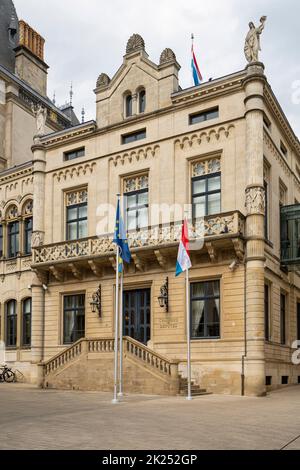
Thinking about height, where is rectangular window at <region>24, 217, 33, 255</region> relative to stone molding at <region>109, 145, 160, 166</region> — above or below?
below

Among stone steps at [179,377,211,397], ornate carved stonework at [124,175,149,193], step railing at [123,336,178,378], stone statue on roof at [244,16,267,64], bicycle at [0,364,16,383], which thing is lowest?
bicycle at [0,364,16,383]

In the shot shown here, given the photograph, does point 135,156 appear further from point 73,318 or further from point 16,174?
point 16,174

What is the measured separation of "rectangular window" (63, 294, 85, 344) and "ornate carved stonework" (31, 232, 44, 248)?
332 centimetres

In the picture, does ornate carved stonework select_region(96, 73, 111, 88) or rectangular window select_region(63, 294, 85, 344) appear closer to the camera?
rectangular window select_region(63, 294, 85, 344)

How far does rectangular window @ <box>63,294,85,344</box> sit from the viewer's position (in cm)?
2769

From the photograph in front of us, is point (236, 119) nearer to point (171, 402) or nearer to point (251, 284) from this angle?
point (251, 284)

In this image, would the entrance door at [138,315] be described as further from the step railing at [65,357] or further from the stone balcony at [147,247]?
the step railing at [65,357]

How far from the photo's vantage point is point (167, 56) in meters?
26.8

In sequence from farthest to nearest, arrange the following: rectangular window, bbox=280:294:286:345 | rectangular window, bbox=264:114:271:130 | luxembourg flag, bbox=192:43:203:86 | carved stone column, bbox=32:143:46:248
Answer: carved stone column, bbox=32:143:46:248
luxembourg flag, bbox=192:43:203:86
rectangular window, bbox=280:294:286:345
rectangular window, bbox=264:114:271:130

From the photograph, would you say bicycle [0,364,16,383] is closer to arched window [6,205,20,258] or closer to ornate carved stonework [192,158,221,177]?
arched window [6,205,20,258]

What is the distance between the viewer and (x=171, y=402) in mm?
17547

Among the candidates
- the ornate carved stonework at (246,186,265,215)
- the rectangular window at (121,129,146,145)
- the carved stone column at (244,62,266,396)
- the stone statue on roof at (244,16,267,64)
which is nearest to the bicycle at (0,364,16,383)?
the rectangular window at (121,129,146,145)

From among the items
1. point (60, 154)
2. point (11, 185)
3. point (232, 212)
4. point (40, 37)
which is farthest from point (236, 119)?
point (40, 37)

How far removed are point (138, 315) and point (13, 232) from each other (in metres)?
11.1
